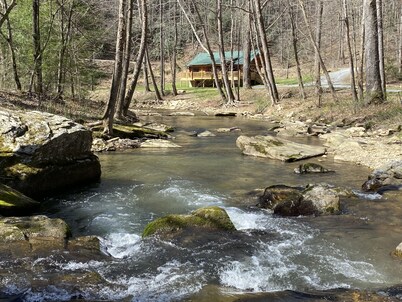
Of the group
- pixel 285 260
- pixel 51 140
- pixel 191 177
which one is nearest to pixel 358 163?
pixel 191 177

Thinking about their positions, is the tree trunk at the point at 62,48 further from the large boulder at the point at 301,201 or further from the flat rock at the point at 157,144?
the large boulder at the point at 301,201

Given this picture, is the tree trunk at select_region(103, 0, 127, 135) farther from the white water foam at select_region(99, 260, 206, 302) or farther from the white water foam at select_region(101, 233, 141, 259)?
the white water foam at select_region(99, 260, 206, 302)

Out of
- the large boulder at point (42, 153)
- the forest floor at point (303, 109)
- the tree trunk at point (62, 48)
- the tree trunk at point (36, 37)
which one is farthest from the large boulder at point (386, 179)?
the tree trunk at point (62, 48)

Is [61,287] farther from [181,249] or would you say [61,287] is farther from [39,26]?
[39,26]

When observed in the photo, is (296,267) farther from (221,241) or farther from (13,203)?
(13,203)

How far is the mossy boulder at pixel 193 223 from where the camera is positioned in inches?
258

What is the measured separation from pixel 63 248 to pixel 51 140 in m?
3.88

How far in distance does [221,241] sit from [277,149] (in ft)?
24.3

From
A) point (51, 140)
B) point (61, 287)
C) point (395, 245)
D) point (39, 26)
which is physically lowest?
point (395, 245)

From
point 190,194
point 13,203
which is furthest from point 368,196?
point 13,203

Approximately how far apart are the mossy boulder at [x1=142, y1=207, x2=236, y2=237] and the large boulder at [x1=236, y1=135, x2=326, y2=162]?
6324mm

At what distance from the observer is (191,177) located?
34.6 feet

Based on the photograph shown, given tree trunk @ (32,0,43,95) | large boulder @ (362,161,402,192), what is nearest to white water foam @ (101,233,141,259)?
large boulder @ (362,161,402,192)

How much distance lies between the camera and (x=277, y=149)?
1327 centimetres
